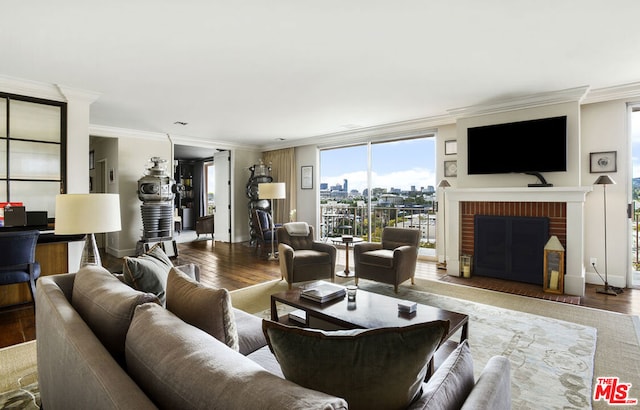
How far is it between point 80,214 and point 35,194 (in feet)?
7.28

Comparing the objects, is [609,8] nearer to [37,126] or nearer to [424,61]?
[424,61]

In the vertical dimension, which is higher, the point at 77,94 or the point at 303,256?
the point at 77,94

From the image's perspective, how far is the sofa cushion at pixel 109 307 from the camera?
122 centimetres

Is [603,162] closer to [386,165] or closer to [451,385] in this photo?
[386,165]

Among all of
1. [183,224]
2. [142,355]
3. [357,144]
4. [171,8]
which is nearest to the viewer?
[142,355]

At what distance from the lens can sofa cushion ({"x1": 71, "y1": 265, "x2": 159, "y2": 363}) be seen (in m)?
1.22

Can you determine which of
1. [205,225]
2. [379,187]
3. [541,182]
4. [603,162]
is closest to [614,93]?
[603,162]

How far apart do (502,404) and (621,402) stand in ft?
4.60

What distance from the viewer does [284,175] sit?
773 centimetres

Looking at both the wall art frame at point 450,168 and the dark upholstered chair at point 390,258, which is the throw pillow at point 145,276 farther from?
the wall art frame at point 450,168

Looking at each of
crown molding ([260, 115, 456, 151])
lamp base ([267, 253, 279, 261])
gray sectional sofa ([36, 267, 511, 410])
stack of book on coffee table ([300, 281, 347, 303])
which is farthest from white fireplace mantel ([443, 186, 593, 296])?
gray sectional sofa ([36, 267, 511, 410])

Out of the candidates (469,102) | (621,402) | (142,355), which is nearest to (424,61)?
(469,102)

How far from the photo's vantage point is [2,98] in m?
3.43

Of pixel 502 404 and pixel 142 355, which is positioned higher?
pixel 142 355
